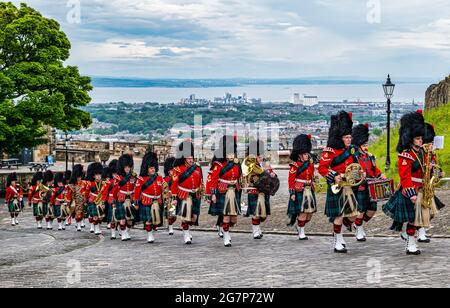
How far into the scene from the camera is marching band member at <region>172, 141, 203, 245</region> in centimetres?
1606

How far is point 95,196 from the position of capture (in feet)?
68.8

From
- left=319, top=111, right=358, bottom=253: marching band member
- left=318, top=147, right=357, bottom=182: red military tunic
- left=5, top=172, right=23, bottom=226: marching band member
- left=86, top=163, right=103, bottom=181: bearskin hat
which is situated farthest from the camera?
left=5, top=172, right=23, bottom=226: marching band member

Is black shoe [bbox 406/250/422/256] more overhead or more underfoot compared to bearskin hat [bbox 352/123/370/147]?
more underfoot

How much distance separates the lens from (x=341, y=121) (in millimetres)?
13992

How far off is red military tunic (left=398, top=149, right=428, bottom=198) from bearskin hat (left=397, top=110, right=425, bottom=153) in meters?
0.21

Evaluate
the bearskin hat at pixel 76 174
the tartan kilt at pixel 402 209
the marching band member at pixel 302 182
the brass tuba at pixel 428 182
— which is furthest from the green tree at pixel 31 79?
the brass tuba at pixel 428 182

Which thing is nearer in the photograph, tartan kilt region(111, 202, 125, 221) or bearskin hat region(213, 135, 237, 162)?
bearskin hat region(213, 135, 237, 162)

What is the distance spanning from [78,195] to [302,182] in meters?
9.07

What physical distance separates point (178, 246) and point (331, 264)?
14.9ft

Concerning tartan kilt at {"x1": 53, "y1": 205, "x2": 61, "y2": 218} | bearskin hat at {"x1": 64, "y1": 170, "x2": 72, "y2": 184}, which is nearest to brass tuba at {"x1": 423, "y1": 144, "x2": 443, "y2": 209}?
tartan kilt at {"x1": 53, "y1": 205, "x2": 61, "y2": 218}

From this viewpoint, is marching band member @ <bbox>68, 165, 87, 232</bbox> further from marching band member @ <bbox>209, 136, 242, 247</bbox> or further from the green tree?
the green tree

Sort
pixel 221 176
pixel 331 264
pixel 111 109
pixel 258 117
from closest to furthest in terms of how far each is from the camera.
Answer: pixel 331 264 < pixel 221 176 < pixel 258 117 < pixel 111 109
